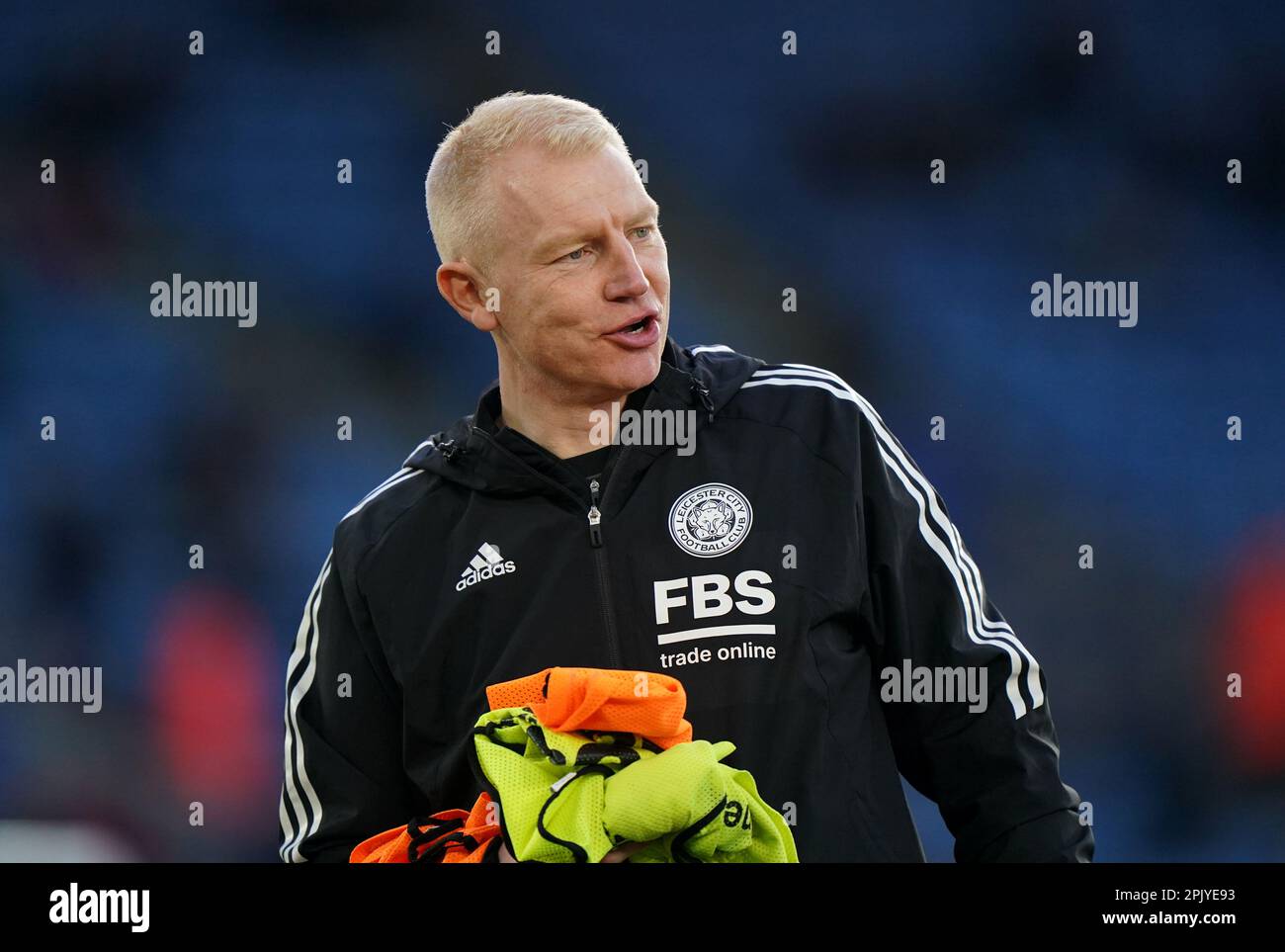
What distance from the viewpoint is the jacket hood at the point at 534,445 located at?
5.37ft

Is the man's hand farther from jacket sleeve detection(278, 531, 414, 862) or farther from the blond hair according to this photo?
the blond hair

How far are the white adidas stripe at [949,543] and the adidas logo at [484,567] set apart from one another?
0.33 metres

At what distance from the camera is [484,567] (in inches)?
63.9

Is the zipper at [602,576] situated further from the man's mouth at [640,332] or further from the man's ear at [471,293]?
the man's ear at [471,293]

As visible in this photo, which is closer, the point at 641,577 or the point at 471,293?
the point at 641,577

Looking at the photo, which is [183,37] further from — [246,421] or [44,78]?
[246,421]

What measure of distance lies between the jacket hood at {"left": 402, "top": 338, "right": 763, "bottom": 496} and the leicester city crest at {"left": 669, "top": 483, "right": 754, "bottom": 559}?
0.07m

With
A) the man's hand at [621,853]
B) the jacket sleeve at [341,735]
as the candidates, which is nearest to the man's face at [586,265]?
the jacket sleeve at [341,735]

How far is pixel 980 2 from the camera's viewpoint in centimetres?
268

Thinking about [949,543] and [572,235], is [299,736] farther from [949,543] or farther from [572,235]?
[949,543]

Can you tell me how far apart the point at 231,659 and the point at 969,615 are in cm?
165

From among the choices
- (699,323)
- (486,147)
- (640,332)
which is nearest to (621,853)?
(640,332)

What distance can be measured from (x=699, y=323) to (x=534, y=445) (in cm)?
132

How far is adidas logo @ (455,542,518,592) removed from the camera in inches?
63.7
